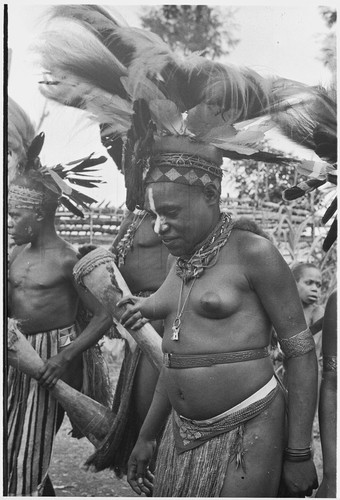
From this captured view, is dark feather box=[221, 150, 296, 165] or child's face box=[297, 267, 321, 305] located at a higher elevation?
dark feather box=[221, 150, 296, 165]

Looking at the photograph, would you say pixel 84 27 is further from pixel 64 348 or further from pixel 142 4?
pixel 64 348

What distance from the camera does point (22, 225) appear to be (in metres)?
3.95

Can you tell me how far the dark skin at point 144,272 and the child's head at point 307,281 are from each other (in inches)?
28.4

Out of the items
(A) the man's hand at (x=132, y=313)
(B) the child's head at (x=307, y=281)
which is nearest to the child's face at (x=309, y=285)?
(B) the child's head at (x=307, y=281)

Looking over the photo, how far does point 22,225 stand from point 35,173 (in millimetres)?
306

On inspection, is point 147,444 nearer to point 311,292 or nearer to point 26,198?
point 311,292

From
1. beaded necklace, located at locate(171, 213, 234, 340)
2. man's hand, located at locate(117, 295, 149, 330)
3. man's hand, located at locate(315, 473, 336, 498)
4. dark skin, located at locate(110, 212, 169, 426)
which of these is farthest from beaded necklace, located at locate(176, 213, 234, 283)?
man's hand, located at locate(315, 473, 336, 498)

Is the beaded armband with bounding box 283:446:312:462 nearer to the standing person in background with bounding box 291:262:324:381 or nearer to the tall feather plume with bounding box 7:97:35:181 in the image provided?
the standing person in background with bounding box 291:262:324:381

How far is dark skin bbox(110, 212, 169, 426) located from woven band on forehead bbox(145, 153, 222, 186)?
26 cm

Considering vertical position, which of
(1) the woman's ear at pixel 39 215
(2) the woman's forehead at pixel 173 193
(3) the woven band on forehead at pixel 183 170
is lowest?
(1) the woman's ear at pixel 39 215

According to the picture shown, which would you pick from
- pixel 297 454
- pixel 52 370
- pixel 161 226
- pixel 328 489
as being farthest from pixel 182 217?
pixel 328 489

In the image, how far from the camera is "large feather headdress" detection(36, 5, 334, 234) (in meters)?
3.66

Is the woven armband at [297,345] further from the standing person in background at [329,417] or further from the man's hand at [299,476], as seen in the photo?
the man's hand at [299,476]

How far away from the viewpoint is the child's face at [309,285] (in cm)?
375
